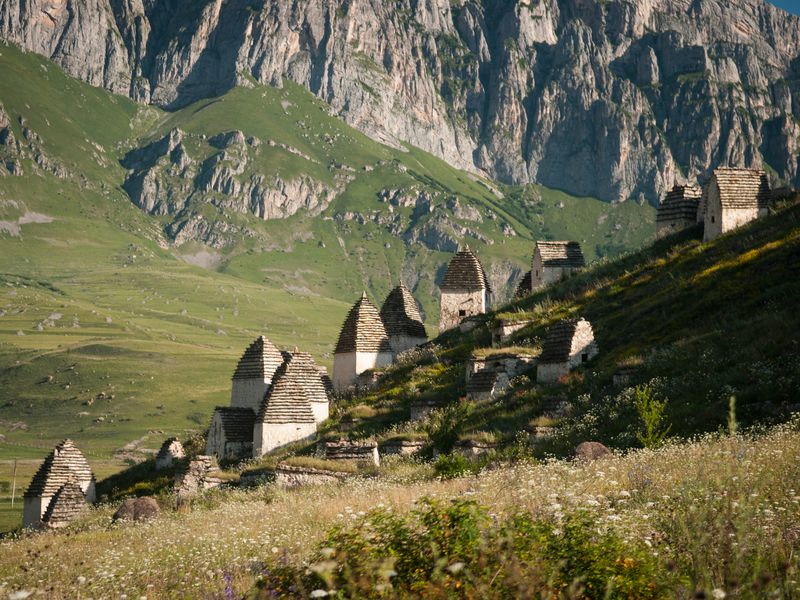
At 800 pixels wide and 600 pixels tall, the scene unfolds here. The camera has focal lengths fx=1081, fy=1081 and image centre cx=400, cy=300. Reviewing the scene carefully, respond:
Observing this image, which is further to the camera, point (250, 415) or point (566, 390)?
point (250, 415)

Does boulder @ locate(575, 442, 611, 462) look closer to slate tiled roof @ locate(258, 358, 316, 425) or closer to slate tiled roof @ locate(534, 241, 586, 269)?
slate tiled roof @ locate(258, 358, 316, 425)

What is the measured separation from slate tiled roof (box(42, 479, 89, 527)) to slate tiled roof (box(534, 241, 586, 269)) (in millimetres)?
27588

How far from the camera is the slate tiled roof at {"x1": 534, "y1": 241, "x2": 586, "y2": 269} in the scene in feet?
195

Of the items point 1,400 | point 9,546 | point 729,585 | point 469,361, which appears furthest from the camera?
point 1,400

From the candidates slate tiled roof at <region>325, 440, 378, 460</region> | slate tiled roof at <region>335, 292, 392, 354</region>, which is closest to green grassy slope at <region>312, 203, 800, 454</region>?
slate tiled roof at <region>325, 440, 378, 460</region>

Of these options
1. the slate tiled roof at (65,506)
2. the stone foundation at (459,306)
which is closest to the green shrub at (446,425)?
the slate tiled roof at (65,506)

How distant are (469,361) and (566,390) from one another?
8.37 metres

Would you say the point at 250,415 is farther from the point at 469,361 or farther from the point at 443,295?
the point at 443,295

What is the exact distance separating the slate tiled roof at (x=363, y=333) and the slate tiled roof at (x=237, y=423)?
25.6 ft

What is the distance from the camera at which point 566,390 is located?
114ft

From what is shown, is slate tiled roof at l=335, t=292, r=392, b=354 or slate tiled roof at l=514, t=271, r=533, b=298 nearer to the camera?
slate tiled roof at l=335, t=292, r=392, b=354

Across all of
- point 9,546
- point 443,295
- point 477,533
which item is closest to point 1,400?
point 443,295

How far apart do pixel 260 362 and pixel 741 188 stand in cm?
2324

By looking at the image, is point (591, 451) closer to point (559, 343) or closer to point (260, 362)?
point (559, 343)
